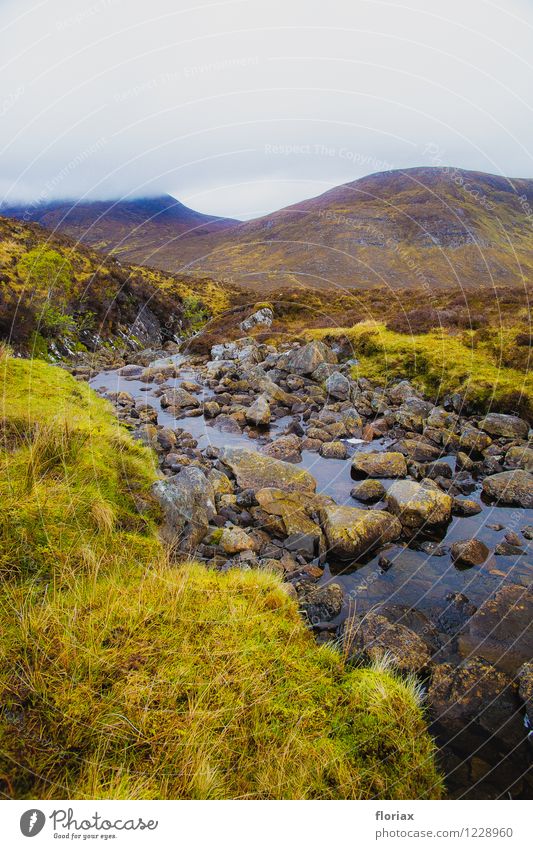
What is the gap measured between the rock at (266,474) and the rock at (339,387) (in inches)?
302

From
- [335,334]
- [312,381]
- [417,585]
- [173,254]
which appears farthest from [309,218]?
[417,585]

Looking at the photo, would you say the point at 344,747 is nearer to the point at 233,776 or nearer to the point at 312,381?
the point at 233,776

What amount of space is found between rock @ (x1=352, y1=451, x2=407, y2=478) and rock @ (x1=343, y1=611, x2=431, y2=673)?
17.9 feet

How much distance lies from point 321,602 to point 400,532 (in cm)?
290

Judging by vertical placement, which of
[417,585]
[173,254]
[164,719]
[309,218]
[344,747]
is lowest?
[417,585]

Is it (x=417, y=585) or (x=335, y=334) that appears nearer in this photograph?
(x=417, y=585)

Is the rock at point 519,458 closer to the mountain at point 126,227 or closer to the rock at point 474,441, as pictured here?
the rock at point 474,441

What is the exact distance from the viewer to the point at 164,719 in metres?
3.27

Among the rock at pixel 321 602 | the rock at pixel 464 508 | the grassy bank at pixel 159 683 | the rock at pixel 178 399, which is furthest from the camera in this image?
the rock at pixel 178 399

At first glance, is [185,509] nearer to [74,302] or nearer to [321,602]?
[321,602]

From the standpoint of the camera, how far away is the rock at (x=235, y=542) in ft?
23.2

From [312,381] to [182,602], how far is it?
661 inches

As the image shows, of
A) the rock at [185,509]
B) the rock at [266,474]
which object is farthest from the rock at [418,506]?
the rock at [185,509]
